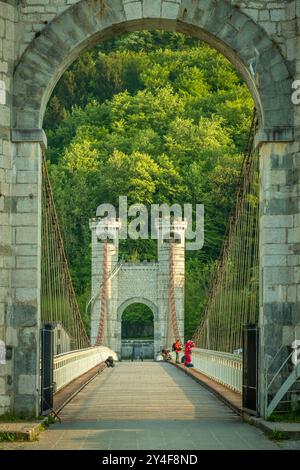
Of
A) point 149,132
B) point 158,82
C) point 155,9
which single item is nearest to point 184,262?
point 149,132

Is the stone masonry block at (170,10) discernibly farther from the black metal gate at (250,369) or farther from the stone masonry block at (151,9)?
the black metal gate at (250,369)

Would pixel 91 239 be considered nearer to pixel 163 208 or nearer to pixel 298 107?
pixel 163 208

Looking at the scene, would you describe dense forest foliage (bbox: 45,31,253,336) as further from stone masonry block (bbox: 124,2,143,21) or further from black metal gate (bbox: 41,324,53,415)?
stone masonry block (bbox: 124,2,143,21)

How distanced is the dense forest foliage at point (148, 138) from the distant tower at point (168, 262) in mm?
1917

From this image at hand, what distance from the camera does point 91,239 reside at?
2827 inches

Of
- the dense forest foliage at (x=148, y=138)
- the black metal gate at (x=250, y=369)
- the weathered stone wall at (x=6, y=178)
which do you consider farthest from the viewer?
the dense forest foliage at (x=148, y=138)

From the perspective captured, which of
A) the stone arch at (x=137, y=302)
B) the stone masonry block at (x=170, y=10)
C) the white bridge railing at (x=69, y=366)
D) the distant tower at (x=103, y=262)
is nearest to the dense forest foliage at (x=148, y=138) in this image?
the distant tower at (x=103, y=262)

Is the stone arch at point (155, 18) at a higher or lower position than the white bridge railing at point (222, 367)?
higher

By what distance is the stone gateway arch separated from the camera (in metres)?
12.5

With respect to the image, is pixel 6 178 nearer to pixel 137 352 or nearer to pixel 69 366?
pixel 69 366

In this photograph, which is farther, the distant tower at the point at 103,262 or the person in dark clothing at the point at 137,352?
the distant tower at the point at 103,262

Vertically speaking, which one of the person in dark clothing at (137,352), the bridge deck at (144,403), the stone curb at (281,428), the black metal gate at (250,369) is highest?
the black metal gate at (250,369)

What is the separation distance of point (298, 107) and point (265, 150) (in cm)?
59

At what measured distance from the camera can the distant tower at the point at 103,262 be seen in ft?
220
